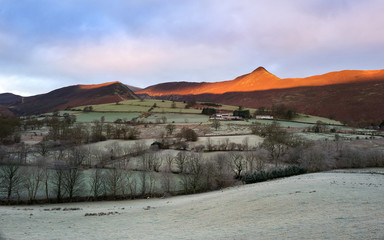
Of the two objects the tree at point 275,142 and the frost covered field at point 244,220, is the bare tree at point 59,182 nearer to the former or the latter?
the frost covered field at point 244,220

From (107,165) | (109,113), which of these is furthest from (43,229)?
(109,113)

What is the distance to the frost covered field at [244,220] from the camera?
16.1 metres

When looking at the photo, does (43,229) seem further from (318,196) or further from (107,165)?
(107,165)

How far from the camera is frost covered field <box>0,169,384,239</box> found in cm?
1611

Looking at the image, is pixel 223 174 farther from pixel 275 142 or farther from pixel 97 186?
pixel 275 142

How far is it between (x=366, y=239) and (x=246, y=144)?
212 ft

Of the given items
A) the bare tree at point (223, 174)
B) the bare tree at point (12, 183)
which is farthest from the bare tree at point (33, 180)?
the bare tree at point (223, 174)

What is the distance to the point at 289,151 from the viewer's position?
2785 inches

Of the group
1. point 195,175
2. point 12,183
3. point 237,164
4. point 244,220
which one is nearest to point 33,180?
point 12,183

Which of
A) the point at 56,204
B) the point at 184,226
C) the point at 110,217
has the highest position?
the point at 184,226

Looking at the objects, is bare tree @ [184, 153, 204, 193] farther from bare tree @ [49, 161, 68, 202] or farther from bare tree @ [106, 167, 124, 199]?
bare tree @ [49, 161, 68, 202]

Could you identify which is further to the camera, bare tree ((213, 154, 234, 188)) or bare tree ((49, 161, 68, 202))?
bare tree ((213, 154, 234, 188))

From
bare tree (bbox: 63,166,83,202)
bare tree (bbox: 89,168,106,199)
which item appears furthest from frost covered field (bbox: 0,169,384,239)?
bare tree (bbox: 63,166,83,202)

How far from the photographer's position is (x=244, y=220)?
21797 mm
